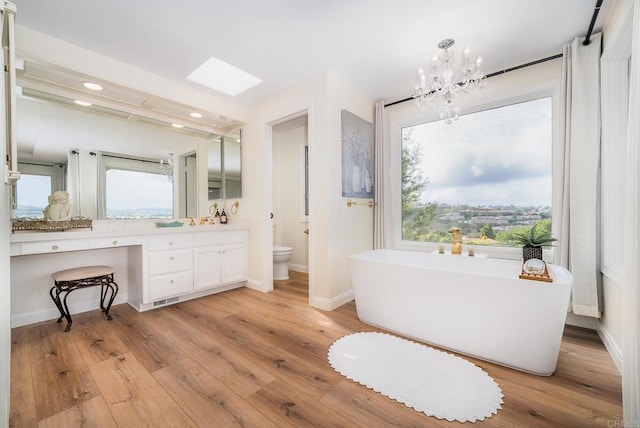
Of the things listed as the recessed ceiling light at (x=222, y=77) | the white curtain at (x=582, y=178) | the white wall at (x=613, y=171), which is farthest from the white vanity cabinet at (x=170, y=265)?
the white wall at (x=613, y=171)

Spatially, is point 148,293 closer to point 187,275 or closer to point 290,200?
point 187,275

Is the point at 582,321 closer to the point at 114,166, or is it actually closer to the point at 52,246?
the point at 52,246

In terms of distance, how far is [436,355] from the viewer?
1.91 meters

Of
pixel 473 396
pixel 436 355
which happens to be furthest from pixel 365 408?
pixel 436 355

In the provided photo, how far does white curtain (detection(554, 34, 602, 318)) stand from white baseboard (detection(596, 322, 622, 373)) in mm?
127

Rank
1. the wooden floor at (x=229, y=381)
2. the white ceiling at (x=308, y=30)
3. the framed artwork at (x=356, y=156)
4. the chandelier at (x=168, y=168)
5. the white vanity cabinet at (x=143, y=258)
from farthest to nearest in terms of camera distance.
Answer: the chandelier at (x=168, y=168), the framed artwork at (x=356, y=156), the white vanity cabinet at (x=143, y=258), the white ceiling at (x=308, y=30), the wooden floor at (x=229, y=381)

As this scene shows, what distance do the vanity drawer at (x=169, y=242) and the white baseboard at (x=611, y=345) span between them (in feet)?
12.4

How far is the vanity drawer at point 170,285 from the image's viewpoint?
279 cm

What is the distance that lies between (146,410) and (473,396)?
5.89 ft

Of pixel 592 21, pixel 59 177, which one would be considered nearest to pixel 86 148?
pixel 59 177

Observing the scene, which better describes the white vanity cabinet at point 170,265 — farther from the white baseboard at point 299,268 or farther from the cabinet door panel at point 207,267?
the white baseboard at point 299,268

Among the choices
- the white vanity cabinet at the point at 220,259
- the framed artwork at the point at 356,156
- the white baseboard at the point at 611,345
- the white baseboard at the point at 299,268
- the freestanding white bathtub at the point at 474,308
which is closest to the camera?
the freestanding white bathtub at the point at 474,308

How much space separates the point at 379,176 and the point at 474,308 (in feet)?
6.58

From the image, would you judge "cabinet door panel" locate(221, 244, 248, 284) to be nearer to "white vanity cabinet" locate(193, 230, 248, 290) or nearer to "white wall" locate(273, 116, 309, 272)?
"white vanity cabinet" locate(193, 230, 248, 290)
